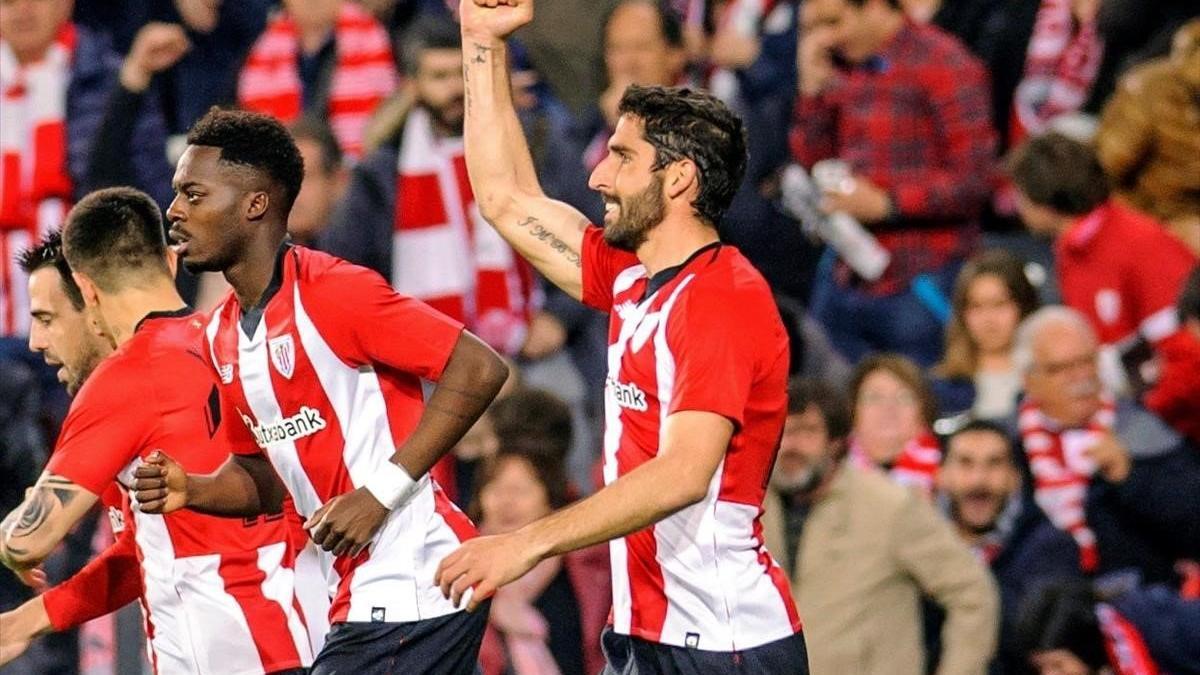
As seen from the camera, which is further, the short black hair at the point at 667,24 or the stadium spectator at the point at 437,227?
the short black hair at the point at 667,24

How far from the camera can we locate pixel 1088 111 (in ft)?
34.8

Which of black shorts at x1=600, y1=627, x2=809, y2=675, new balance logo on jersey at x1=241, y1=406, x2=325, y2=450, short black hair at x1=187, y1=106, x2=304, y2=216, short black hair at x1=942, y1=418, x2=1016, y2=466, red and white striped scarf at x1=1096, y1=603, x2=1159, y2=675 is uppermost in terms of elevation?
short black hair at x1=187, y1=106, x2=304, y2=216

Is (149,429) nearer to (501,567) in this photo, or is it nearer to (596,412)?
(501,567)

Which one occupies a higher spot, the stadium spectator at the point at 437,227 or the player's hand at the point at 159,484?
the player's hand at the point at 159,484

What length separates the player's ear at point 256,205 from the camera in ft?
17.9

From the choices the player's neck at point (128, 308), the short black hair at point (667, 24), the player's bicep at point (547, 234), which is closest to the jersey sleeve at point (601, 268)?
the player's bicep at point (547, 234)

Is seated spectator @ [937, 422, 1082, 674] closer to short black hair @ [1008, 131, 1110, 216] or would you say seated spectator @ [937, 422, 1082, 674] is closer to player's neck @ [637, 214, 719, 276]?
short black hair @ [1008, 131, 1110, 216]

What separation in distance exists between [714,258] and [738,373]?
0.36 metres

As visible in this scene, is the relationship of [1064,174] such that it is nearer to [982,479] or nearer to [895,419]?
[895,419]

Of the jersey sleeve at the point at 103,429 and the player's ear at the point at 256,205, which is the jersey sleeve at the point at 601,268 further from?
the jersey sleeve at the point at 103,429

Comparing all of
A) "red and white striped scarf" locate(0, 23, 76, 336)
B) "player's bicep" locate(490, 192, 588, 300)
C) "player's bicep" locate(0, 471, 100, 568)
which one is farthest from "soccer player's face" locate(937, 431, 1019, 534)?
"red and white striped scarf" locate(0, 23, 76, 336)

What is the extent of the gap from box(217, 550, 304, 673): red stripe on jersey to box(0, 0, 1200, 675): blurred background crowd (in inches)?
86.6

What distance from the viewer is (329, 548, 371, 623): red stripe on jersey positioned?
5.34 meters

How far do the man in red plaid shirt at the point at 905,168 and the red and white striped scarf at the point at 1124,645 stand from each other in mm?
2271
